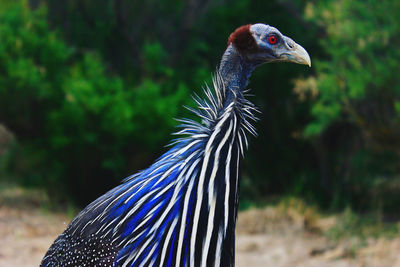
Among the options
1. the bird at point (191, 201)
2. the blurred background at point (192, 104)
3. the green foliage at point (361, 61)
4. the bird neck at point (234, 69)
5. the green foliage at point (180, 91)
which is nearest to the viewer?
the bird at point (191, 201)

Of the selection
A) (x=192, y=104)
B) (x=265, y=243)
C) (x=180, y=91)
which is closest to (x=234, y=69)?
(x=265, y=243)

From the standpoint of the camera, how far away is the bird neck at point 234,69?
9.29 feet

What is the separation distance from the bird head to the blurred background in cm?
372

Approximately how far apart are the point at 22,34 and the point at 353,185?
5521 millimetres

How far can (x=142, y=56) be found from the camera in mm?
9250

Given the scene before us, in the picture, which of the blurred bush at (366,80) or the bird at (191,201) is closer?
the bird at (191,201)

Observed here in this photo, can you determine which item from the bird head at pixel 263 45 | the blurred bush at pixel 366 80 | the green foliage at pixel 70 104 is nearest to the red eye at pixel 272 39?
the bird head at pixel 263 45

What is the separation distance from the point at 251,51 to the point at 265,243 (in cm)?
425

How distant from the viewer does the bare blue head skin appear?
2.88m

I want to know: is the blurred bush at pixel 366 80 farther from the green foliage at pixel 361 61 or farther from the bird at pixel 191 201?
the bird at pixel 191 201

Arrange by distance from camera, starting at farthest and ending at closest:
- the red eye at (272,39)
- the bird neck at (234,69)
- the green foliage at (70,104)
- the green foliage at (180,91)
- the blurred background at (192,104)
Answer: the green foliage at (70,104), the green foliage at (180,91), the blurred background at (192,104), the red eye at (272,39), the bird neck at (234,69)

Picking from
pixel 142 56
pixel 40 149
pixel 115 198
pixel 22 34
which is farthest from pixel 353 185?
pixel 115 198

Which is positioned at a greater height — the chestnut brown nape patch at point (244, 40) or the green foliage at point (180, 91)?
the green foliage at point (180, 91)

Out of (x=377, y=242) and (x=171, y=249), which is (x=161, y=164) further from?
(x=377, y=242)
